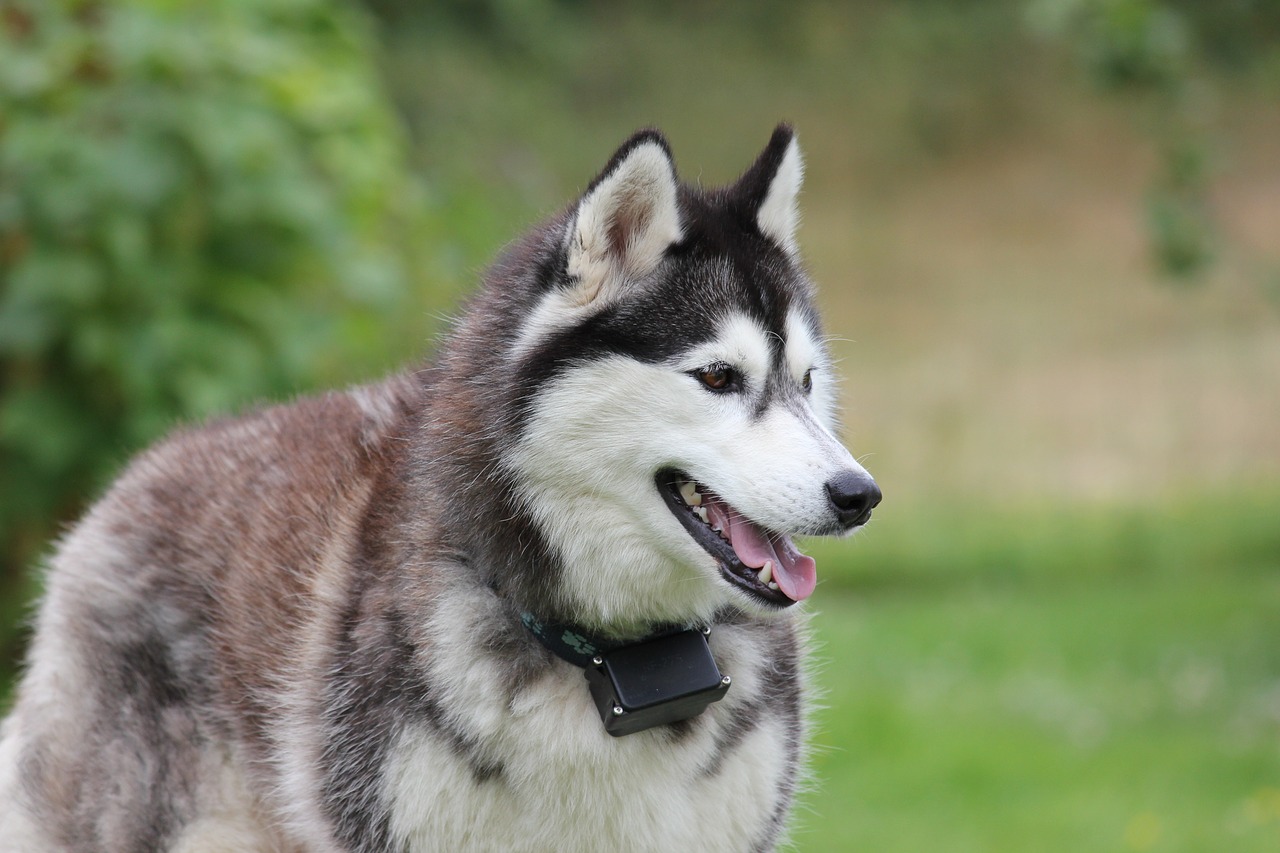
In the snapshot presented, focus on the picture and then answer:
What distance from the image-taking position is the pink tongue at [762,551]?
114 inches

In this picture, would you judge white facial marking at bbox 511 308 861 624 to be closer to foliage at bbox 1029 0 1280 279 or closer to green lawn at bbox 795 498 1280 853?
green lawn at bbox 795 498 1280 853

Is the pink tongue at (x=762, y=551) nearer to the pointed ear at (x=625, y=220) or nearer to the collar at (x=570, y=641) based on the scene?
the collar at (x=570, y=641)

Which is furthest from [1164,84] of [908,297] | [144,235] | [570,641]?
[908,297]

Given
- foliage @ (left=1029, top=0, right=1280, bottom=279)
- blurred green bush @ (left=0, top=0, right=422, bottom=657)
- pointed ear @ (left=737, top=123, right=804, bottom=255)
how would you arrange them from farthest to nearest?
foliage @ (left=1029, top=0, right=1280, bottom=279) → blurred green bush @ (left=0, top=0, right=422, bottom=657) → pointed ear @ (left=737, top=123, right=804, bottom=255)

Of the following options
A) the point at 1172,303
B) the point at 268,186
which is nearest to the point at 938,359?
the point at 1172,303

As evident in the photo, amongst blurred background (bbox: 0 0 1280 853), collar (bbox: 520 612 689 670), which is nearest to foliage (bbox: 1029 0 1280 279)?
blurred background (bbox: 0 0 1280 853)

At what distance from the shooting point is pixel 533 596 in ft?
9.87

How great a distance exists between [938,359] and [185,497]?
1036cm

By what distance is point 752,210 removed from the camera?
10.6ft

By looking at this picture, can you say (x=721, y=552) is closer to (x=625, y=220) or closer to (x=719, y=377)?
(x=719, y=377)

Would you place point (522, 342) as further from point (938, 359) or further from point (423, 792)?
point (938, 359)

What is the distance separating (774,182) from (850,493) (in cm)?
80

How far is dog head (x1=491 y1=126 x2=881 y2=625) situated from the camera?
2.87 meters

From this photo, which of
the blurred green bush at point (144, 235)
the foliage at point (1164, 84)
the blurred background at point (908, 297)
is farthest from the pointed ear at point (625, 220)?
the foliage at point (1164, 84)
